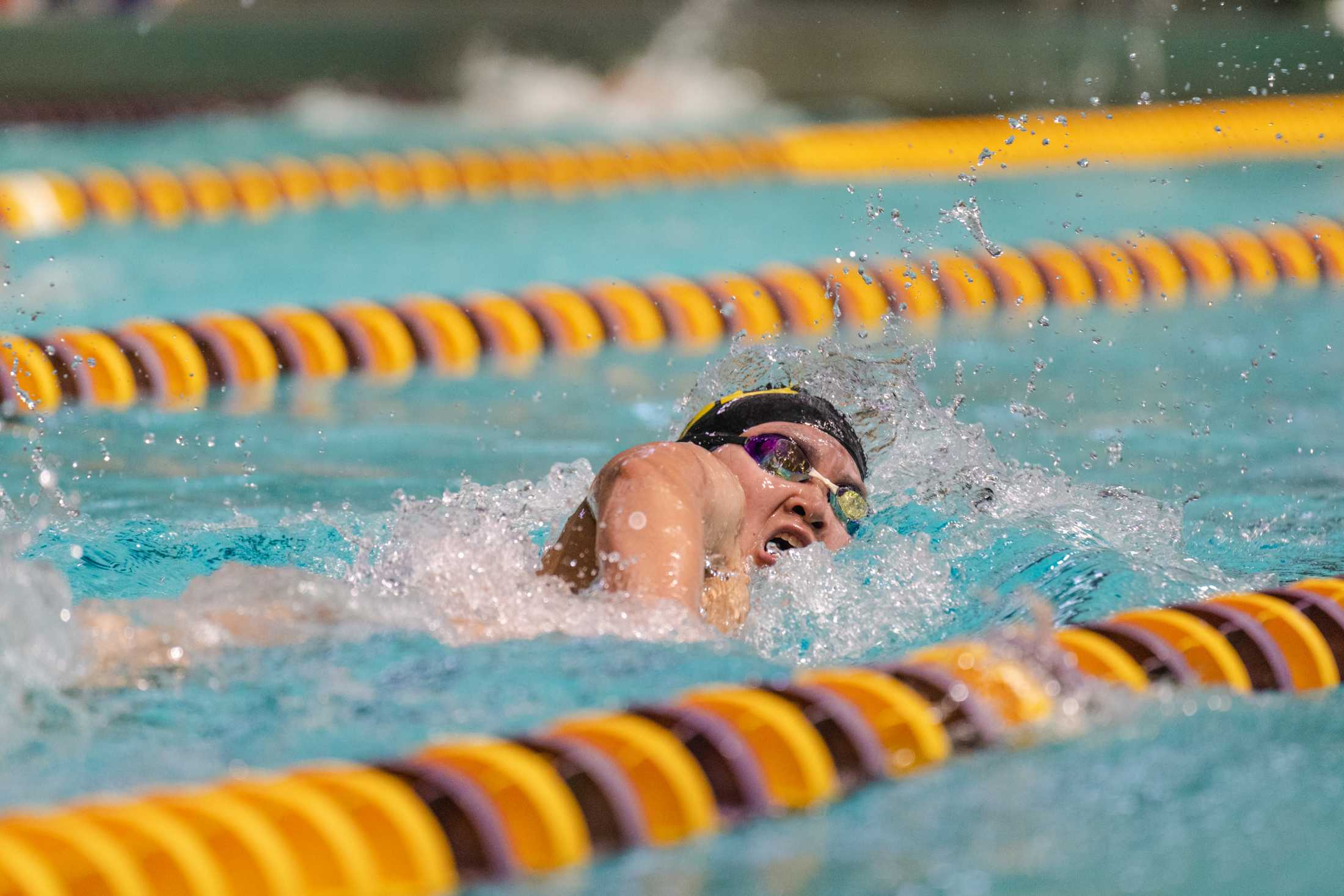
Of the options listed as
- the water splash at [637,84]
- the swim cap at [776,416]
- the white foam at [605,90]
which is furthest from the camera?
the water splash at [637,84]

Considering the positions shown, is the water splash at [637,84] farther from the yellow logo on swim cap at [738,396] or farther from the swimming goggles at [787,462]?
the swimming goggles at [787,462]

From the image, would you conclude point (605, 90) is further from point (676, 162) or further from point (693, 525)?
point (693, 525)

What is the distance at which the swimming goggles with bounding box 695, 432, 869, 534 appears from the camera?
106 inches

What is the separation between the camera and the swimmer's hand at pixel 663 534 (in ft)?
7.47

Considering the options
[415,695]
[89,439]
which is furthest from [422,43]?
[415,695]

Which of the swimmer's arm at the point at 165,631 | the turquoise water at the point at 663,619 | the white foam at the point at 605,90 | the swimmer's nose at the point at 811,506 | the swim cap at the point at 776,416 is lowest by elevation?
the turquoise water at the point at 663,619

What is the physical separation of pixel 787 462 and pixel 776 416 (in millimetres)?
120

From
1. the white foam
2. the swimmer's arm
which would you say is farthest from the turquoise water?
the white foam

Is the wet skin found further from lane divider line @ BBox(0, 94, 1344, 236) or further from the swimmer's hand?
lane divider line @ BBox(0, 94, 1344, 236)

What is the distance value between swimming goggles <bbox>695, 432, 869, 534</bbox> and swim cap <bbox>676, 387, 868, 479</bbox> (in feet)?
0.14

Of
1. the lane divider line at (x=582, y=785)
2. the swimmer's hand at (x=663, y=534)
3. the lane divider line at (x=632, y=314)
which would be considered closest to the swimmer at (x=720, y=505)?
the swimmer's hand at (x=663, y=534)

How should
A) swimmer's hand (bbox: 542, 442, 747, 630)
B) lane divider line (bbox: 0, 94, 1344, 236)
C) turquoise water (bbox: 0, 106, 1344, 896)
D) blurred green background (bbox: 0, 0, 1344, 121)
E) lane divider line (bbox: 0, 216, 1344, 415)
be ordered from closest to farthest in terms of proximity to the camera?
turquoise water (bbox: 0, 106, 1344, 896), swimmer's hand (bbox: 542, 442, 747, 630), lane divider line (bbox: 0, 216, 1344, 415), lane divider line (bbox: 0, 94, 1344, 236), blurred green background (bbox: 0, 0, 1344, 121)

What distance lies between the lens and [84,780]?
1.84 m

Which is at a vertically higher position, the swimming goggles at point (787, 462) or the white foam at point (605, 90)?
the white foam at point (605, 90)
